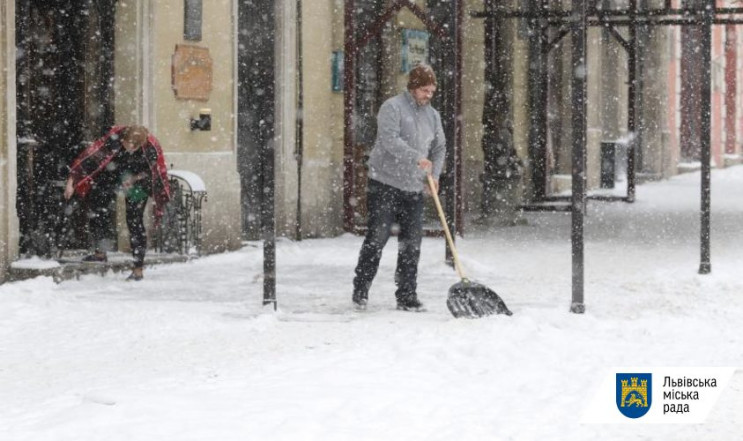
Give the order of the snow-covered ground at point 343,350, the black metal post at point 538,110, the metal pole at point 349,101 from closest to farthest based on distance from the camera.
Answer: the snow-covered ground at point 343,350
the metal pole at point 349,101
the black metal post at point 538,110

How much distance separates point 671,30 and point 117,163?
2704 centimetres

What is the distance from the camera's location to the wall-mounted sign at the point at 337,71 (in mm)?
17625

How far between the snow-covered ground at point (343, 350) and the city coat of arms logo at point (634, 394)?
17cm

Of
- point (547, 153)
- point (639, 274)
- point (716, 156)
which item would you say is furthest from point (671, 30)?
point (639, 274)

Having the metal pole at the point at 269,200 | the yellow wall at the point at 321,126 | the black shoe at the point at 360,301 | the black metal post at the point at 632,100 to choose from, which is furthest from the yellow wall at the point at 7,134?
the black metal post at the point at 632,100

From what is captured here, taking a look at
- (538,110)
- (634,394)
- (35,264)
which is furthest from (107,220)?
(538,110)

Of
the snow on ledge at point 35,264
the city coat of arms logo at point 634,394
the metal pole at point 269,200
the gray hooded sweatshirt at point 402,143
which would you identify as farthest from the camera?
the snow on ledge at point 35,264

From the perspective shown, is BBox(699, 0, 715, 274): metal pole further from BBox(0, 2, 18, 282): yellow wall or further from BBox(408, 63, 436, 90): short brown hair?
BBox(0, 2, 18, 282): yellow wall

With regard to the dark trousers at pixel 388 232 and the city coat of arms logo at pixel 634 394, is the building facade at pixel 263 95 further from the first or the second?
the city coat of arms logo at pixel 634 394

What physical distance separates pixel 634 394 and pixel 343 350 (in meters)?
2.11

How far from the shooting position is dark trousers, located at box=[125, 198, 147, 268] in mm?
12586

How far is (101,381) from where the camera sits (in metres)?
7.77

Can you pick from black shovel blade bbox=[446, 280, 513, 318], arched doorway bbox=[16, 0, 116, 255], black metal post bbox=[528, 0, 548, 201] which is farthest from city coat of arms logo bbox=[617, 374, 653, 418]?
black metal post bbox=[528, 0, 548, 201]

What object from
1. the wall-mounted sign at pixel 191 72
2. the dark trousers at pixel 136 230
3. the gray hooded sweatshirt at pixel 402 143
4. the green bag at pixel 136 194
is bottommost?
the dark trousers at pixel 136 230
